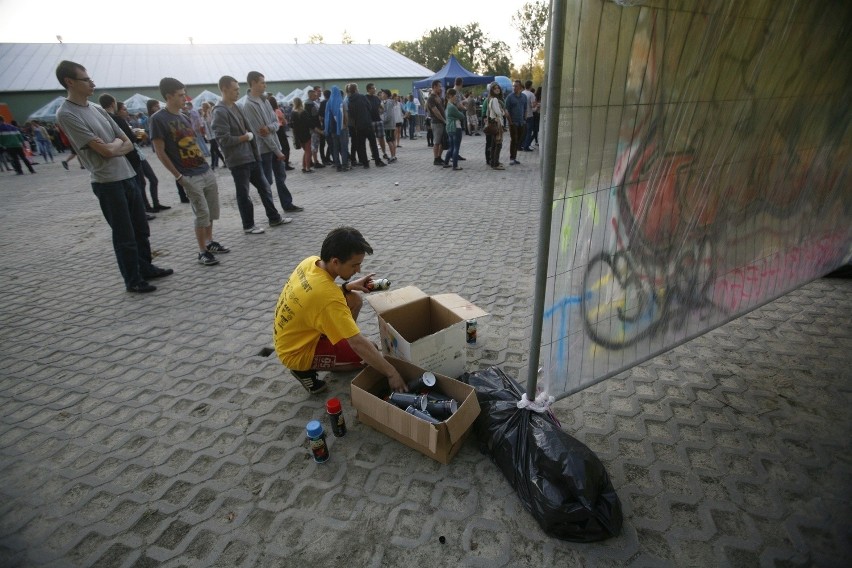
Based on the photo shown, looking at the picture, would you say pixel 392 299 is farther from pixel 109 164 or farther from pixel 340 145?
pixel 340 145

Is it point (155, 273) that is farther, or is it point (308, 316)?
point (155, 273)

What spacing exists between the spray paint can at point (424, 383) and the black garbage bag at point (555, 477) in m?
0.46

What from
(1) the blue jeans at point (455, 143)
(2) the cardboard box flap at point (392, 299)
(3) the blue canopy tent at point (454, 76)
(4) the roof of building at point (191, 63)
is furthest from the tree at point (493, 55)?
(2) the cardboard box flap at point (392, 299)

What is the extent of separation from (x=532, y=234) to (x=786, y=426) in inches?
142

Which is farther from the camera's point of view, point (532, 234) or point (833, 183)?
point (532, 234)

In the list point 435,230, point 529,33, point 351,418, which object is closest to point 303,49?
point 529,33

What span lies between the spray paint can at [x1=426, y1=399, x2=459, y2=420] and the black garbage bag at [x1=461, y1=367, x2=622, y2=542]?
26 centimetres

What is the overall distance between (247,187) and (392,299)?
398 cm

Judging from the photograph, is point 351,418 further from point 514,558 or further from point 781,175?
point 781,175

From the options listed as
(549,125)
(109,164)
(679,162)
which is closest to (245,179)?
(109,164)

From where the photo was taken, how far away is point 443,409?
2270mm

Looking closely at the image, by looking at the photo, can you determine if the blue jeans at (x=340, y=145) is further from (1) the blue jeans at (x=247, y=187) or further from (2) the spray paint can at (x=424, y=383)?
(2) the spray paint can at (x=424, y=383)

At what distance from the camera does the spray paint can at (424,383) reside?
2.40m

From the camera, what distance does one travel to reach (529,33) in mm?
50000
